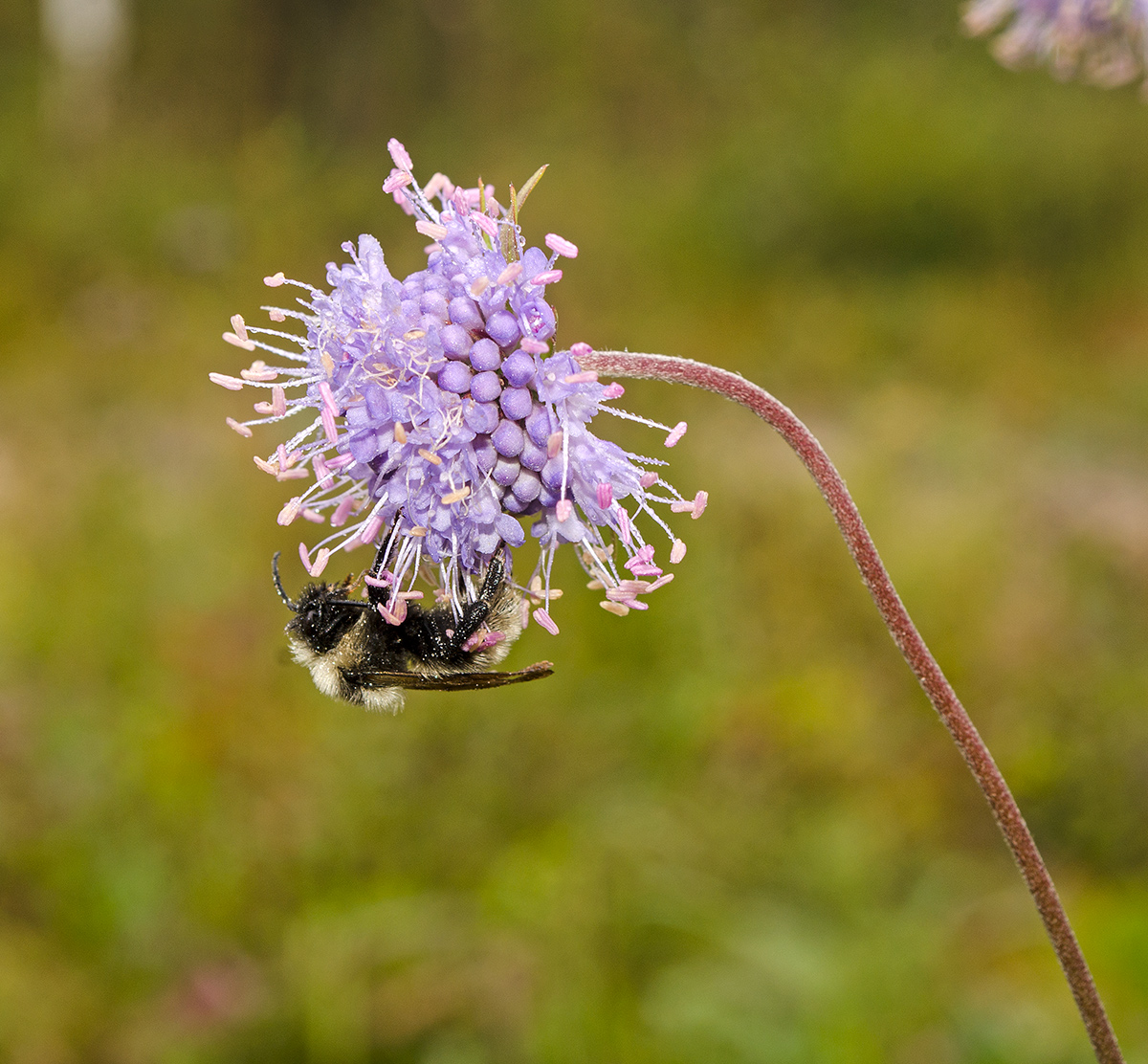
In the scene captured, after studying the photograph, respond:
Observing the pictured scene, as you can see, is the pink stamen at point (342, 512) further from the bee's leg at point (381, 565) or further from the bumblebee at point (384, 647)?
the bumblebee at point (384, 647)

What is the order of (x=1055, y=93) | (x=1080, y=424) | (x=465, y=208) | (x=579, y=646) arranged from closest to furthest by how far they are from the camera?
(x=465, y=208), (x=579, y=646), (x=1080, y=424), (x=1055, y=93)

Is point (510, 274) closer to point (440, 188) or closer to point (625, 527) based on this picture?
point (440, 188)

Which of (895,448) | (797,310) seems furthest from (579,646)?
(797,310)

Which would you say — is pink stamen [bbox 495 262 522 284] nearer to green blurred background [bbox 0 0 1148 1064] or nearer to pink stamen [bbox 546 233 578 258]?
pink stamen [bbox 546 233 578 258]

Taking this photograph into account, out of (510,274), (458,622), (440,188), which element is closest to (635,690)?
(458,622)

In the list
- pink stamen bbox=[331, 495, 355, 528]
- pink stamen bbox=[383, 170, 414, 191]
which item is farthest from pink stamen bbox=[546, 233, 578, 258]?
pink stamen bbox=[331, 495, 355, 528]

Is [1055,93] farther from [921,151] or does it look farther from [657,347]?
[657,347]
